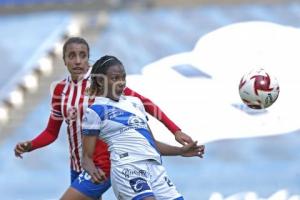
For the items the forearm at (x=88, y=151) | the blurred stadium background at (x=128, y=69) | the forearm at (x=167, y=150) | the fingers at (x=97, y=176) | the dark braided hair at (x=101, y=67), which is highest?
the blurred stadium background at (x=128, y=69)

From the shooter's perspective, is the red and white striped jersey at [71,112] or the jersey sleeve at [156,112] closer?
the jersey sleeve at [156,112]

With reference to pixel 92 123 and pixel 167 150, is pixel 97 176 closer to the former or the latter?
pixel 92 123

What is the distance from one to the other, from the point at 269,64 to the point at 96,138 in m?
3.80

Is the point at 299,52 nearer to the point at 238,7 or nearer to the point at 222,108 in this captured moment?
the point at 222,108

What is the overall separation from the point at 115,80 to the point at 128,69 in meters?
4.35

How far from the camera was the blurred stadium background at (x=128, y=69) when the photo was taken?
710 centimetres

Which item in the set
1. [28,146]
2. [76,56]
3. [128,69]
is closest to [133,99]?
[76,56]

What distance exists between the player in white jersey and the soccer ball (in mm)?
694

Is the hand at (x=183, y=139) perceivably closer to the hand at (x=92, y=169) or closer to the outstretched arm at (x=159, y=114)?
the outstretched arm at (x=159, y=114)

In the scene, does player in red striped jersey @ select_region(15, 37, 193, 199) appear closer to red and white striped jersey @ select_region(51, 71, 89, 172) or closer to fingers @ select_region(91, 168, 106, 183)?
red and white striped jersey @ select_region(51, 71, 89, 172)

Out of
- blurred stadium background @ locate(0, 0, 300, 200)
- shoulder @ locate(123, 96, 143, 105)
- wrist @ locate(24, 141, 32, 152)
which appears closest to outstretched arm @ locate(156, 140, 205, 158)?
shoulder @ locate(123, 96, 143, 105)

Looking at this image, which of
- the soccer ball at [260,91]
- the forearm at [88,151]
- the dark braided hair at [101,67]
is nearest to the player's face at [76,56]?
the dark braided hair at [101,67]

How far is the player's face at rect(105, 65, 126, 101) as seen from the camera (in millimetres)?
3727

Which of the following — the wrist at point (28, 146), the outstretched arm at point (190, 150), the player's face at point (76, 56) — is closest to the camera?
the outstretched arm at point (190, 150)
